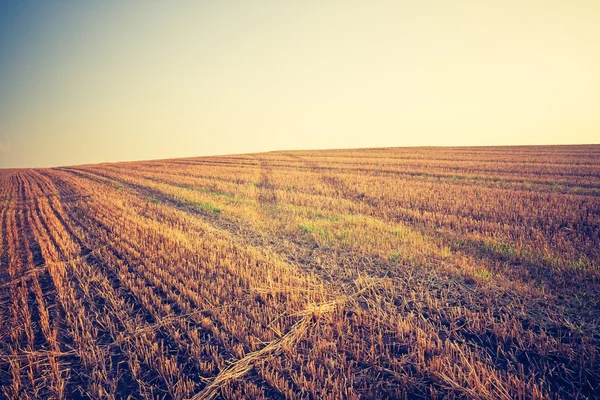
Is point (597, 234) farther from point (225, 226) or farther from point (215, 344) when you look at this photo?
point (225, 226)

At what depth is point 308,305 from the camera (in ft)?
14.6

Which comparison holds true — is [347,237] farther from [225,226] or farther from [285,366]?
[285,366]

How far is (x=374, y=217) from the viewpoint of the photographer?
986 centimetres

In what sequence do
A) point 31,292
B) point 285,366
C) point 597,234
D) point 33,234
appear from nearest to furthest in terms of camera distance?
point 285,366, point 31,292, point 597,234, point 33,234

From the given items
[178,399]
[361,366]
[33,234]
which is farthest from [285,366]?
[33,234]

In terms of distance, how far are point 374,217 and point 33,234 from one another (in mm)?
10792

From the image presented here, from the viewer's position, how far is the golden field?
3113 mm

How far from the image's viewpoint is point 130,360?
135 inches

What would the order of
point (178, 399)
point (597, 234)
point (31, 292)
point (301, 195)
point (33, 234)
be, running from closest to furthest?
point (178, 399), point (31, 292), point (597, 234), point (33, 234), point (301, 195)

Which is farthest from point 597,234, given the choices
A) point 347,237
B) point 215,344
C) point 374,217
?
point 215,344

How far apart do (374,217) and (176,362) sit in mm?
7670

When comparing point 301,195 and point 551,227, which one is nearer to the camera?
point 551,227

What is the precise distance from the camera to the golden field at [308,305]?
311cm

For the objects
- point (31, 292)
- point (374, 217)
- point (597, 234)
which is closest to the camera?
point (31, 292)
